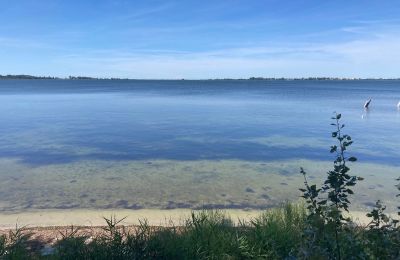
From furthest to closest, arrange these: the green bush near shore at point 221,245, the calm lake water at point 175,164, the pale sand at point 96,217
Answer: the calm lake water at point 175,164
the pale sand at point 96,217
the green bush near shore at point 221,245

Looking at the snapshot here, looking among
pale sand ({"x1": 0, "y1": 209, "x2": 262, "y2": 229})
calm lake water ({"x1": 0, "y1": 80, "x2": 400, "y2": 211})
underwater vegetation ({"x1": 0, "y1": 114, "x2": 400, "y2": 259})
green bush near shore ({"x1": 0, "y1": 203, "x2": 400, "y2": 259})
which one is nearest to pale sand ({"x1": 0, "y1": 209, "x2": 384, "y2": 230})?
pale sand ({"x1": 0, "y1": 209, "x2": 262, "y2": 229})

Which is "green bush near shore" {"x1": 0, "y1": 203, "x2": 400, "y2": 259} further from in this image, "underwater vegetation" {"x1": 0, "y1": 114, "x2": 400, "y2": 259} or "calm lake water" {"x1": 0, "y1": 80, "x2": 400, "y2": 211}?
"calm lake water" {"x1": 0, "y1": 80, "x2": 400, "y2": 211}

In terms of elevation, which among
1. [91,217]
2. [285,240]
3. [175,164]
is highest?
[285,240]

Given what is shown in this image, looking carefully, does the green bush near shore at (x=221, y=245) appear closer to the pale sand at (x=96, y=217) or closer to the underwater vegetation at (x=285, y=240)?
the underwater vegetation at (x=285, y=240)

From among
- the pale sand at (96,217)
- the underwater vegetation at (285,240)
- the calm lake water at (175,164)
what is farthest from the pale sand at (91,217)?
the underwater vegetation at (285,240)

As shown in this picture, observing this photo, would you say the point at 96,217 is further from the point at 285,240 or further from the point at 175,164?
the point at 175,164

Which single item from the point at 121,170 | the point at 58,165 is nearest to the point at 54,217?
the point at 121,170

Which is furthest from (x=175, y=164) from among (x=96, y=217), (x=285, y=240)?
(x=285, y=240)

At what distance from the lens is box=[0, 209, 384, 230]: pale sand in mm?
9297

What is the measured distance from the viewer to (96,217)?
9.74m

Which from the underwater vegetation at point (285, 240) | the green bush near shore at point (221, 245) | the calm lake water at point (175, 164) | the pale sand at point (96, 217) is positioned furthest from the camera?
the calm lake water at point (175, 164)

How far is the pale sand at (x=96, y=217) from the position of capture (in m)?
9.30

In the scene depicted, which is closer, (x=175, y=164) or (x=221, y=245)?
(x=221, y=245)

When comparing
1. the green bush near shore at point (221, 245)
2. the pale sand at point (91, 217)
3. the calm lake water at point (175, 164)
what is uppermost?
the green bush near shore at point (221, 245)
